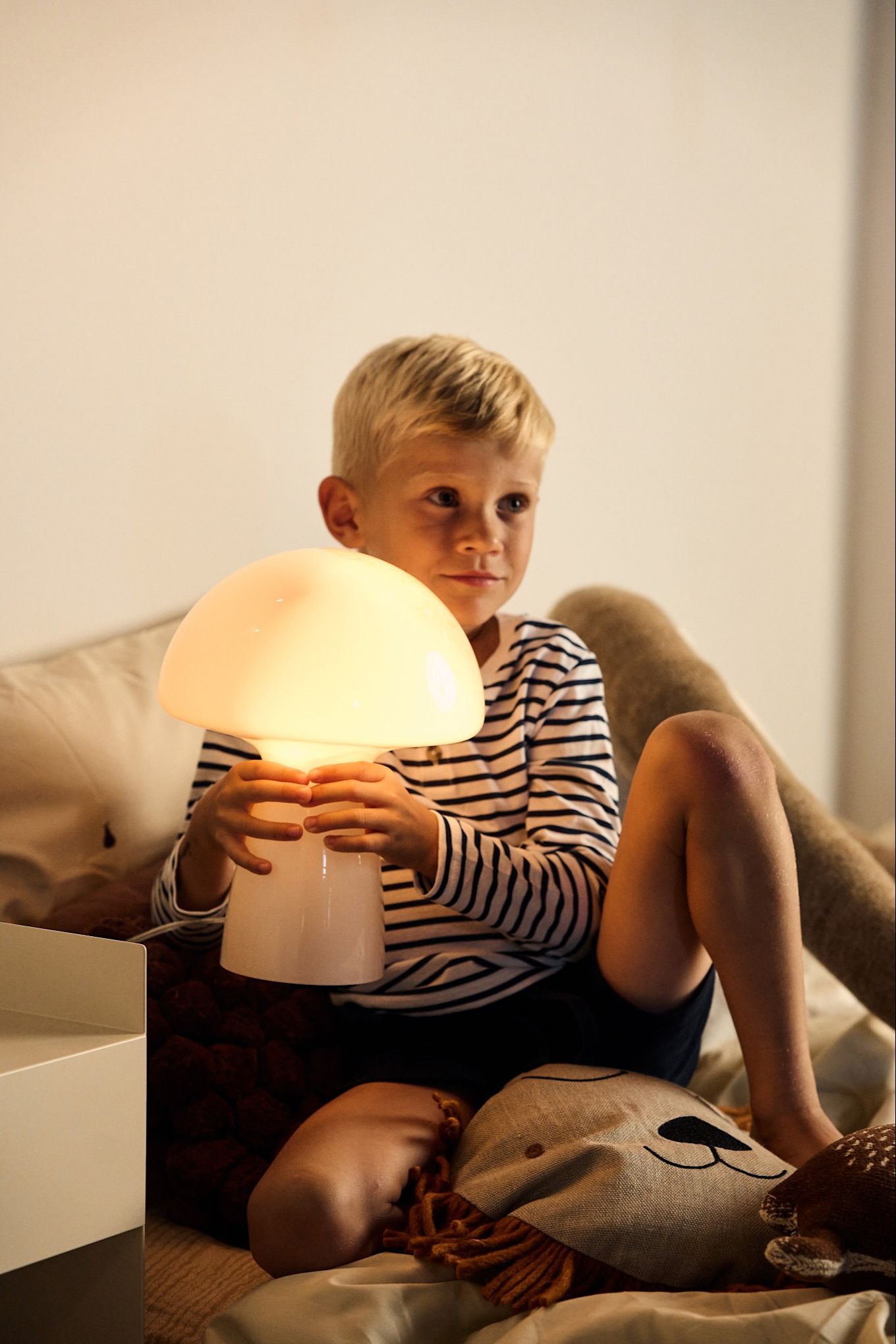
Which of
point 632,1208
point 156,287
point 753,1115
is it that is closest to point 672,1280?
point 632,1208

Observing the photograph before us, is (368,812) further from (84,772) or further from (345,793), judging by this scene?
(84,772)

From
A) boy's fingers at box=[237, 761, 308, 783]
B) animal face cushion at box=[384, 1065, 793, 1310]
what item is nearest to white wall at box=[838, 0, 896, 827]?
animal face cushion at box=[384, 1065, 793, 1310]

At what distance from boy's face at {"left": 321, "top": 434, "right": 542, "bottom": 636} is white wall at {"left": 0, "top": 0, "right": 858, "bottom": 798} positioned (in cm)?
32

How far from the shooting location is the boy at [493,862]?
2.94ft

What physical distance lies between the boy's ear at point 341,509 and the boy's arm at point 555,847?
0.25m

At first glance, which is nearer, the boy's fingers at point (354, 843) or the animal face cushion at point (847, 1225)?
the animal face cushion at point (847, 1225)

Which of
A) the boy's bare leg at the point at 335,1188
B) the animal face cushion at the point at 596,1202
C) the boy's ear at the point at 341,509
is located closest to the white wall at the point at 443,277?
the boy's ear at the point at 341,509

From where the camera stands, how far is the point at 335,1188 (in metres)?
0.85

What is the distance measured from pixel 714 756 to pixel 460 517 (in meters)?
0.33

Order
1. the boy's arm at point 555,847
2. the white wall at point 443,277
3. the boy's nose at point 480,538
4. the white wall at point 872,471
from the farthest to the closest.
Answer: the white wall at point 872,471 < the white wall at point 443,277 < the boy's nose at point 480,538 < the boy's arm at point 555,847

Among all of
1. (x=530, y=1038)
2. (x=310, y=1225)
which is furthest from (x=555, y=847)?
(x=310, y=1225)

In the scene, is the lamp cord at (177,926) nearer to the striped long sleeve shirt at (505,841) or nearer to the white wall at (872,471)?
the striped long sleeve shirt at (505,841)

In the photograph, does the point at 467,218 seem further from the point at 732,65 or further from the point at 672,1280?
the point at 672,1280

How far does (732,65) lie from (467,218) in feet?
2.53
